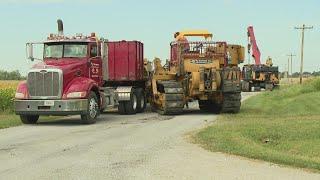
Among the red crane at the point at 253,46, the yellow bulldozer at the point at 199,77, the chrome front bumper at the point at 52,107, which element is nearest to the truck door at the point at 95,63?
the chrome front bumper at the point at 52,107

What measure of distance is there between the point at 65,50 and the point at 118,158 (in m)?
10.7

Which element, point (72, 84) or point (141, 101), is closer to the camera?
point (72, 84)

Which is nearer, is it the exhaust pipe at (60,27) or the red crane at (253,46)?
the exhaust pipe at (60,27)

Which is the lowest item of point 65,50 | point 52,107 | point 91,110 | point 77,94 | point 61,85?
point 91,110

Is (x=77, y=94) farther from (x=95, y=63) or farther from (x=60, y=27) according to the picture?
(x=60, y=27)

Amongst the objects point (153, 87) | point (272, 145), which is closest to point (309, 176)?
point (272, 145)

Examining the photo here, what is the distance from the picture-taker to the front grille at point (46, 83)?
2003 cm

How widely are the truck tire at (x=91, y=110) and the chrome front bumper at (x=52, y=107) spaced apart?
35cm

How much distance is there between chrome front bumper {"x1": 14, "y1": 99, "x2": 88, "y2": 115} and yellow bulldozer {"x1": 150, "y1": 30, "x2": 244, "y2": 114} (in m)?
5.34

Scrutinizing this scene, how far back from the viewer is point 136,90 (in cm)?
2736

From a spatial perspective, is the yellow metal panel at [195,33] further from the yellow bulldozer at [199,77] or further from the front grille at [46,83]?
the front grille at [46,83]

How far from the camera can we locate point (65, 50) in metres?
21.9

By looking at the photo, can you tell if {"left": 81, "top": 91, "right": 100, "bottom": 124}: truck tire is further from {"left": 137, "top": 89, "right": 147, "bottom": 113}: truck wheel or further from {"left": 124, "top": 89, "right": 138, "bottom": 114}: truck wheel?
{"left": 137, "top": 89, "right": 147, "bottom": 113}: truck wheel

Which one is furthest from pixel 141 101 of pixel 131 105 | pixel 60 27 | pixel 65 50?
pixel 65 50
